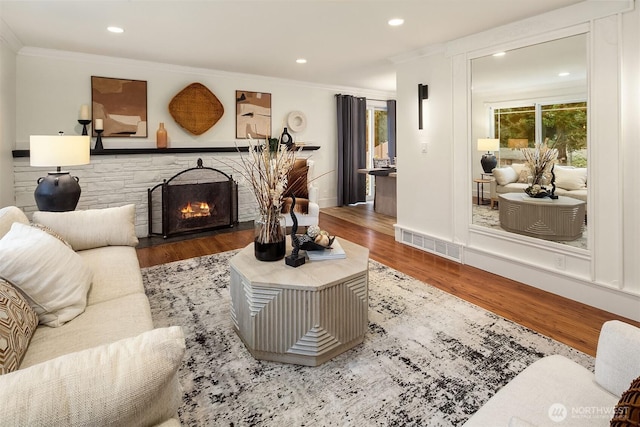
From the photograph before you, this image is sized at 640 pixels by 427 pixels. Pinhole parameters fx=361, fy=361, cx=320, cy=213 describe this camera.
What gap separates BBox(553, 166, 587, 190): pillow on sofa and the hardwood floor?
0.94 meters

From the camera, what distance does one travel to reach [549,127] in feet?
10.1

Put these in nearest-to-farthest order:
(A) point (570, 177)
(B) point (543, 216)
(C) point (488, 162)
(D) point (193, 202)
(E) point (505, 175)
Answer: (A) point (570, 177)
(B) point (543, 216)
(E) point (505, 175)
(C) point (488, 162)
(D) point (193, 202)

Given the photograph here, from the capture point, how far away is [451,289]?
10.5 feet

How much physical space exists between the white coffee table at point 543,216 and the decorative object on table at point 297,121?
3.79 m

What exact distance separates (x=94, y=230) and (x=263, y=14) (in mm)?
2211

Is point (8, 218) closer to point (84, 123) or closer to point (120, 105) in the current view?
Result: point (84, 123)

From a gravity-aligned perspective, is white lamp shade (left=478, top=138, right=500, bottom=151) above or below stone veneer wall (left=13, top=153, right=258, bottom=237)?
above

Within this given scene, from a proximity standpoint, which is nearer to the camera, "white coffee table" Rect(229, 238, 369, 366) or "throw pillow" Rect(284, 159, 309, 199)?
"white coffee table" Rect(229, 238, 369, 366)

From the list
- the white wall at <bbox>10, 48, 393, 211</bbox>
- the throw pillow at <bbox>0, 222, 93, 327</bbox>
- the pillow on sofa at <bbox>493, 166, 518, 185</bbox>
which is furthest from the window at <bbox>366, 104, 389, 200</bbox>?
the throw pillow at <bbox>0, 222, 93, 327</bbox>

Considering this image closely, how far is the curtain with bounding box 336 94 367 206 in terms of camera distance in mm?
6957

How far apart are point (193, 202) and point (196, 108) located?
137 centimetres

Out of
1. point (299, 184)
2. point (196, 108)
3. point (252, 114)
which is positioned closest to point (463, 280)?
point (299, 184)

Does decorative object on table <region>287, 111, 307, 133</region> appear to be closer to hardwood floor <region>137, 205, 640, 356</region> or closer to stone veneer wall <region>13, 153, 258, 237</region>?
stone veneer wall <region>13, 153, 258, 237</region>

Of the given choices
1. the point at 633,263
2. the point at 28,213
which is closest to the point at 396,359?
the point at 633,263
